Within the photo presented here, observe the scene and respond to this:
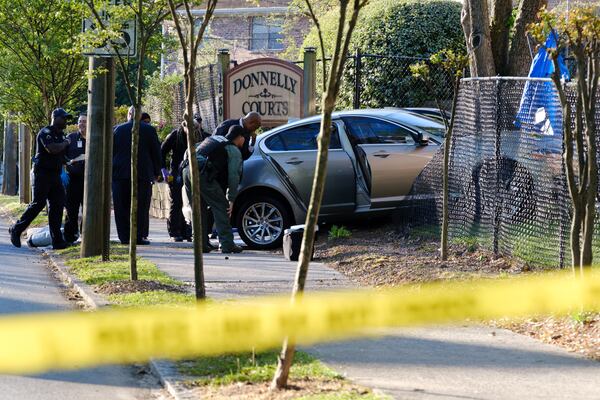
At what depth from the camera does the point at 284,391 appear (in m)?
6.89

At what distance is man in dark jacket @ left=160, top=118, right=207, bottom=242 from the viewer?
55.1 ft

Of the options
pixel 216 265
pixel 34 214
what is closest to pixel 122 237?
pixel 34 214

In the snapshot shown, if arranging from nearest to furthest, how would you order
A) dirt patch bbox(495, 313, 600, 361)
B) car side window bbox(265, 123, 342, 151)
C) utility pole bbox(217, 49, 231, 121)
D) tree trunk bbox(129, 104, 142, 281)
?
1. dirt patch bbox(495, 313, 600, 361)
2. tree trunk bbox(129, 104, 142, 281)
3. car side window bbox(265, 123, 342, 151)
4. utility pole bbox(217, 49, 231, 121)

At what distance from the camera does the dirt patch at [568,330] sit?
8.07 metres

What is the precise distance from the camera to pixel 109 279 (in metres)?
12.0

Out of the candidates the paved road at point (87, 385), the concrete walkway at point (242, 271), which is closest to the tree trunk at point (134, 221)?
the concrete walkway at point (242, 271)

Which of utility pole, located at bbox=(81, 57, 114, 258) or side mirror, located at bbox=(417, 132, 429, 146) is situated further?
side mirror, located at bbox=(417, 132, 429, 146)

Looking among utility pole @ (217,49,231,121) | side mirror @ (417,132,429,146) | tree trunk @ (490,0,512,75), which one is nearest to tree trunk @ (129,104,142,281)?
side mirror @ (417,132,429,146)

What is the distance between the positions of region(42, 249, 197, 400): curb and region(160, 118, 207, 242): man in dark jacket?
1832 mm

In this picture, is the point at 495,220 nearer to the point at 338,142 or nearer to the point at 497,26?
the point at 338,142

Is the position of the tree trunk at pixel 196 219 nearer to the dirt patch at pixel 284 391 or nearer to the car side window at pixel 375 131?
the dirt patch at pixel 284 391

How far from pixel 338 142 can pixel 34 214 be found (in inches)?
179

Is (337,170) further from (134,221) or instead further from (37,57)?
(37,57)

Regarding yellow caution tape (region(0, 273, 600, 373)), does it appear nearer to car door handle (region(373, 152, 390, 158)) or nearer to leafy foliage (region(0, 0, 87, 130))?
car door handle (region(373, 152, 390, 158))
